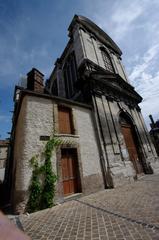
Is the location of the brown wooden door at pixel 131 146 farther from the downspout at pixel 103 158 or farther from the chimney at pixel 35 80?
the chimney at pixel 35 80

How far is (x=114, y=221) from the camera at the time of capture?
348 cm

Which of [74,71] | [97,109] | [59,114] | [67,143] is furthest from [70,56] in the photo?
[67,143]

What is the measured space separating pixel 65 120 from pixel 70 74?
8.80 m

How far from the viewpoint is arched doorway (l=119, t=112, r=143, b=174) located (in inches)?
436

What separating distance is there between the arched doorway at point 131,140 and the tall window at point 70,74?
224 inches

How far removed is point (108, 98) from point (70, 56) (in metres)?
8.04

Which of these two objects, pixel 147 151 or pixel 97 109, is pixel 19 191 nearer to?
pixel 97 109

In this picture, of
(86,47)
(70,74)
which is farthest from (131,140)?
(86,47)

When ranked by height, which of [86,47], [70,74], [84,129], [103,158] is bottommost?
[103,158]

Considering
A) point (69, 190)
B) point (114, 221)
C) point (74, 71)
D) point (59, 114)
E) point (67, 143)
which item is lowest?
point (114, 221)

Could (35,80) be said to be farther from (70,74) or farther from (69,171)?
(70,74)

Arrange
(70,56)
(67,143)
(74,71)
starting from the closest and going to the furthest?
(67,143)
(74,71)
(70,56)

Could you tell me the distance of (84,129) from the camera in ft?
28.2

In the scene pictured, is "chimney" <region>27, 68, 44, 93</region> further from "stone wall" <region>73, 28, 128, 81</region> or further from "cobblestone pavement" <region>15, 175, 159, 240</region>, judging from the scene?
"cobblestone pavement" <region>15, 175, 159, 240</region>
